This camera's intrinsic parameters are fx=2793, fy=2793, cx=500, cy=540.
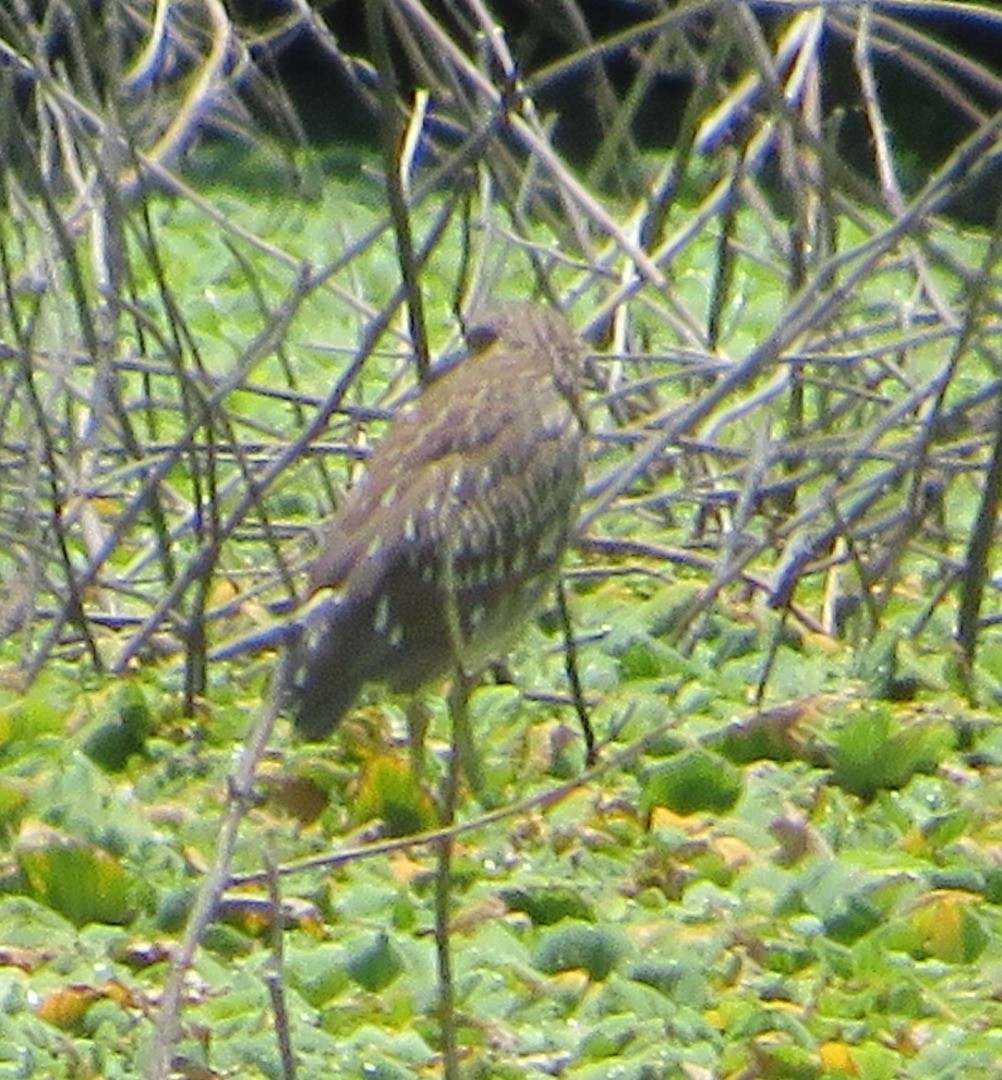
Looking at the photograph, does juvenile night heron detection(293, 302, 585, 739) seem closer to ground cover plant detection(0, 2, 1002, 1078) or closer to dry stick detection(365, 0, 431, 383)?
ground cover plant detection(0, 2, 1002, 1078)

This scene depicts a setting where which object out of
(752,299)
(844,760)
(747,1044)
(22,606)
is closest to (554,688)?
(844,760)

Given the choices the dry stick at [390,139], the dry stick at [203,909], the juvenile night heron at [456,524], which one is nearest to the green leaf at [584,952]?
the juvenile night heron at [456,524]

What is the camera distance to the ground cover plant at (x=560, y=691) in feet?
13.6

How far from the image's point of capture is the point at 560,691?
18.5 feet

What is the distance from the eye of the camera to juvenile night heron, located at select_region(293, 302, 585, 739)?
4402 millimetres

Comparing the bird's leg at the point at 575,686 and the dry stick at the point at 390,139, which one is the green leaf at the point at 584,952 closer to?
the bird's leg at the point at 575,686

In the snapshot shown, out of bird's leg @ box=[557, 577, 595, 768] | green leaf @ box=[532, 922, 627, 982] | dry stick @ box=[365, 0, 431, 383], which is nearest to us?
dry stick @ box=[365, 0, 431, 383]

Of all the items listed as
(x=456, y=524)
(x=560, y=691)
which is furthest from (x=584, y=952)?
(x=560, y=691)

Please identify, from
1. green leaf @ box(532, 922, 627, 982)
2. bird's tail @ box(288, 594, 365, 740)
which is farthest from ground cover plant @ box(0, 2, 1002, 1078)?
bird's tail @ box(288, 594, 365, 740)

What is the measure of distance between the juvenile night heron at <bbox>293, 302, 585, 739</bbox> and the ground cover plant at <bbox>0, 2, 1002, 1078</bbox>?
0.49 ft

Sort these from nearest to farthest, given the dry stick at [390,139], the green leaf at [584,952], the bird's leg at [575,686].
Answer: the dry stick at [390,139], the green leaf at [584,952], the bird's leg at [575,686]

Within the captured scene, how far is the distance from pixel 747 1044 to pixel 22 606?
2.16 m

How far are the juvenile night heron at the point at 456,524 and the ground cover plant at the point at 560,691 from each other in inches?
5.9

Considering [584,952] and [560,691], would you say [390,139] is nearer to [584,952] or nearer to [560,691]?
[584,952]
